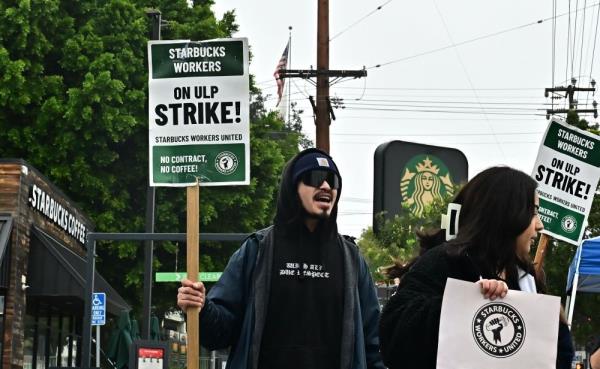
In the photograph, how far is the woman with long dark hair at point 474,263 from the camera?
4.65 m

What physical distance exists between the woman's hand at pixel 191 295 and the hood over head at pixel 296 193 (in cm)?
57

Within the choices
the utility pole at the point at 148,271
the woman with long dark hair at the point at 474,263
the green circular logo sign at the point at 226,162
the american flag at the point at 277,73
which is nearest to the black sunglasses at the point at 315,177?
the woman with long dark hair at the point at 474,263

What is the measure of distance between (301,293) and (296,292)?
0.07 feet

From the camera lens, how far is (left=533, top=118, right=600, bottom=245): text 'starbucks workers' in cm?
1149

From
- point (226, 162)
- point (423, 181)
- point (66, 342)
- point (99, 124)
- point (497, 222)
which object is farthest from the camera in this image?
point (423, 181)

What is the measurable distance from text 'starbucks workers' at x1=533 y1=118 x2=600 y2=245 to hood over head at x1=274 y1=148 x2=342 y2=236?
504 centimetres

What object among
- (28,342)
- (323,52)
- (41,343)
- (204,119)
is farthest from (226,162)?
(323,52)

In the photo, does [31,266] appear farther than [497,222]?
Yes

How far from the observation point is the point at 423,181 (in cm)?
4272

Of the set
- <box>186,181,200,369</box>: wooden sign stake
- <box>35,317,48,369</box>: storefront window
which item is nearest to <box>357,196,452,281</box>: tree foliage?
<box>35,317,48,369</box>: storefront window

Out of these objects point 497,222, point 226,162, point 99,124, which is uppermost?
point 99,124

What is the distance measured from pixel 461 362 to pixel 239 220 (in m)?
32.9

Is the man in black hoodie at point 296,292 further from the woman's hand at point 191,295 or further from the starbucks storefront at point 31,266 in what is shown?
the starbucks storefront at point 31,266

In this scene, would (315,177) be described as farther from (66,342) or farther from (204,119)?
(66,342)
